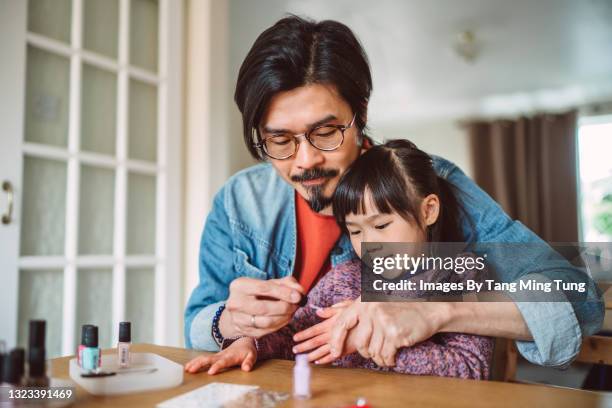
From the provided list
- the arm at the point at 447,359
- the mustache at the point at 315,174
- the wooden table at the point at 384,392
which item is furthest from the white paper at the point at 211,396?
the mustache at the point at 315,174

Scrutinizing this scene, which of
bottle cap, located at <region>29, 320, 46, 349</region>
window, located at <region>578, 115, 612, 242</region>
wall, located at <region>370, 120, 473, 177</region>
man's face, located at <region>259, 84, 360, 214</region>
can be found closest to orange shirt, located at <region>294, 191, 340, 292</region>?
man's face, located at <region>259, 84, 360, 214</region>

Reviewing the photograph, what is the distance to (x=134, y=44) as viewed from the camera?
2363 mm

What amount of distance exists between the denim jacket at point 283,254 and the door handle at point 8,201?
869 millimetres

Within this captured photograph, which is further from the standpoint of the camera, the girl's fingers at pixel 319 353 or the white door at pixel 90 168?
the white door at pixel 90 168

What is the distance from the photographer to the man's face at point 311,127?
114 centimetres

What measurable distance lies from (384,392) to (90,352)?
456 mm

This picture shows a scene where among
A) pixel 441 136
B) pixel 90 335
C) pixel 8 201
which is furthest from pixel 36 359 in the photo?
pixel 441 136

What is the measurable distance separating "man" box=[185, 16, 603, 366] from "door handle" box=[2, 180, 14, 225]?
0.88m

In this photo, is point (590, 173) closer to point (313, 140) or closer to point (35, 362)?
point (313, 140)

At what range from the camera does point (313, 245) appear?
4.44 ft

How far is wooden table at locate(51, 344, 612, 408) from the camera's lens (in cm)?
70

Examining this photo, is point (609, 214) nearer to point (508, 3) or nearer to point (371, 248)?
point (508, 3)

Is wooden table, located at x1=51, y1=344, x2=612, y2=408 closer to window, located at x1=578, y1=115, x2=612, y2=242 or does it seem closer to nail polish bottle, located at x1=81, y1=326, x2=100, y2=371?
nail polish bottle, located at x1=81, y1=326, x2=100, y2=371

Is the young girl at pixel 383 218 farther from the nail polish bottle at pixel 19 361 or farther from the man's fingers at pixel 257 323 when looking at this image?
the nail polish bottle at pixel 19 361
